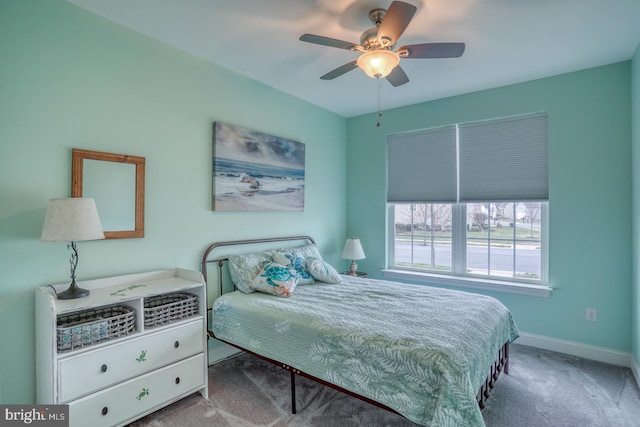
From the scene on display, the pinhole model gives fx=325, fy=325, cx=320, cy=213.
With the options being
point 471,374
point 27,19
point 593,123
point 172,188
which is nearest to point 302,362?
point 471,374

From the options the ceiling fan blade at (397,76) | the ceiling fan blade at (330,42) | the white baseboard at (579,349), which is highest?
the ceiling fan blade at (330,42)

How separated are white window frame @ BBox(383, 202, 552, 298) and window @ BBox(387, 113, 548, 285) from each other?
0.01m

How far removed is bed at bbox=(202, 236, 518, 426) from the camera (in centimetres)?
161

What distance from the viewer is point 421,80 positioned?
318cm

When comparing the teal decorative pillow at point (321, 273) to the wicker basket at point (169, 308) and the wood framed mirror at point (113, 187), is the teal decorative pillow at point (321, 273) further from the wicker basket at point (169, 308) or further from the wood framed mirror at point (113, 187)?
the wood framed mirror at point (113, 187)

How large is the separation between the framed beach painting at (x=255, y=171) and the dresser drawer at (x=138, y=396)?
4.28 feet

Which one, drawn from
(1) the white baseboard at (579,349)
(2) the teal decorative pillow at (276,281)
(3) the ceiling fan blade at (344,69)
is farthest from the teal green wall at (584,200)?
(2) the teal decorative pillow at (276,281)

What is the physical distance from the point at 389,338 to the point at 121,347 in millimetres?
1570

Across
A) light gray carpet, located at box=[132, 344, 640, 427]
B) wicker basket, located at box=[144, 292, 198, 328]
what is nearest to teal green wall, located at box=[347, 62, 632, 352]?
light gray carpet, located at box=[132, 344, 640, 427]

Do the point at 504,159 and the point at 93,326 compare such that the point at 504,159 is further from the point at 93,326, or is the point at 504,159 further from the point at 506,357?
the point at 93,326

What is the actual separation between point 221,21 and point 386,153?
256 cm

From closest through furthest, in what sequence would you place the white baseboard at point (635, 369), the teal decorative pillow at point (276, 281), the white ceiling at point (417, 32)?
the white ceiling at point (417, 32) < the white baseboard at point (635, 369) < the teal decorative pillow at point (276, 281)

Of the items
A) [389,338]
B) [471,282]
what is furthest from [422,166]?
[389,338]

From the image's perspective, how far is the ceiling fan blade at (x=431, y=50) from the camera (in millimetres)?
1929
